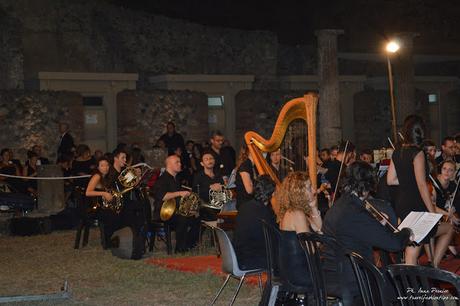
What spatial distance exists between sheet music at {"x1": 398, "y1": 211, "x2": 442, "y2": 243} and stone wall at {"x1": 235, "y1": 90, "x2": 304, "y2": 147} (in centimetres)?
1383

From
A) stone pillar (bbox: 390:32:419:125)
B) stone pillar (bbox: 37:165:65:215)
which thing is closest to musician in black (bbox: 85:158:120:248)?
stone pillar (bbox: 37:165:65:215)

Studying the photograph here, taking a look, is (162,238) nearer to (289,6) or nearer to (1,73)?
(289,6)

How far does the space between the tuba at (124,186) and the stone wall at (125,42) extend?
30.8ft

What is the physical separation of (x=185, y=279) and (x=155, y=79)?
41.2 feet

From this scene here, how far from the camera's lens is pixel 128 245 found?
10.4 m

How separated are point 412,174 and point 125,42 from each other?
14.8 m

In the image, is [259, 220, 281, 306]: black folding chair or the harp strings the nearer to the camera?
[259, 220, 281, 306]: black folding chair

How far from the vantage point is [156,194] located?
10.8 m

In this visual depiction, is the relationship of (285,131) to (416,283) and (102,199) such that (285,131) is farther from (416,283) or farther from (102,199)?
(416,283)

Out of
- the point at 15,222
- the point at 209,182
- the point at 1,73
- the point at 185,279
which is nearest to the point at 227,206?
the point at 209,182

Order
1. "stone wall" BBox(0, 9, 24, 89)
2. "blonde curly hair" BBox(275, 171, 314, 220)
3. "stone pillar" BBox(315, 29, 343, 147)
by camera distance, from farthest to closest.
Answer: "stone wall" BBox(0, 9, 24, 89), "stone pillar" BBox(315, 29, 343, 147), "blonde curly hair" BBox(275, 171, 314, 220)

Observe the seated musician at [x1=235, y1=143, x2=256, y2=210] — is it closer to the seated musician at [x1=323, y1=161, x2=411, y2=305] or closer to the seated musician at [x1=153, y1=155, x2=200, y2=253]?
the seated musician at [x1=153, y1=155, x2=200, y2=253]

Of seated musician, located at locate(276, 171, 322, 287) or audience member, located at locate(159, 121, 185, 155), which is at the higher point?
audience member, located at locate(159, 121, 185, 155)

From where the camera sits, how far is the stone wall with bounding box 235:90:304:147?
20.3 metres
